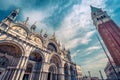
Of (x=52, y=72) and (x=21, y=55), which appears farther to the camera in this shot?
(x=52, y=72)

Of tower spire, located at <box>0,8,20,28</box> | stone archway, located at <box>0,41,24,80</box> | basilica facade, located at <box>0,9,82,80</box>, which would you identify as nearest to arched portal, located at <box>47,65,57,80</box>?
basilica facade, located at <box>0,9,82,80</box>

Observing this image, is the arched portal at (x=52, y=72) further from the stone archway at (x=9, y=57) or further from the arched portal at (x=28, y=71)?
the stone archway at (x=9, y=57)

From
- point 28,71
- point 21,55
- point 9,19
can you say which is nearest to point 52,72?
point 28,71

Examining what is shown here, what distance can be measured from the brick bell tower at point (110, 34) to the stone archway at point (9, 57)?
2324 cm

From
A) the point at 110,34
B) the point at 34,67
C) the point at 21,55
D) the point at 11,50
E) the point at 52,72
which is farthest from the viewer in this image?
the point at 110,34

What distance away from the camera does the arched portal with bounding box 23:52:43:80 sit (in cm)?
1504

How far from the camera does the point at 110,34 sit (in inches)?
889

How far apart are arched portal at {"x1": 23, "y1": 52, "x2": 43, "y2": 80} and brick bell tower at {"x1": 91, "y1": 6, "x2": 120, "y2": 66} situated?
19808mm

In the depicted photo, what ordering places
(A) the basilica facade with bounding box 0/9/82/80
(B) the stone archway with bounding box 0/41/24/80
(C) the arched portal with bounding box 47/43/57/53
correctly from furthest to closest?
(C) the arched portal with bounding box 47/43/57/53
(A) the basilica facade with bounding box 0/9/82/80
(B) the stone archway with bounding box 0/41/24/80

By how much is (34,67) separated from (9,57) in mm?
5583

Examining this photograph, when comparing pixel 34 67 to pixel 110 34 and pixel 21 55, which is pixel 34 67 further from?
pixel 110 34

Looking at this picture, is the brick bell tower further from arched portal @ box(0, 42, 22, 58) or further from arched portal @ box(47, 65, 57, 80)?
arched portal @ box(0, 42, 22, 58)

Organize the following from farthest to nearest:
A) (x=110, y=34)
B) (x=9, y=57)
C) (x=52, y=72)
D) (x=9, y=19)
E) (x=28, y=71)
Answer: (x=110, y=34) < (x=52, y=72) < (x=28, y=71) < (x=9, y=19) < (x=9, y=57)

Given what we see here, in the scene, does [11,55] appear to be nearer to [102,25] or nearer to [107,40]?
[107,40]
